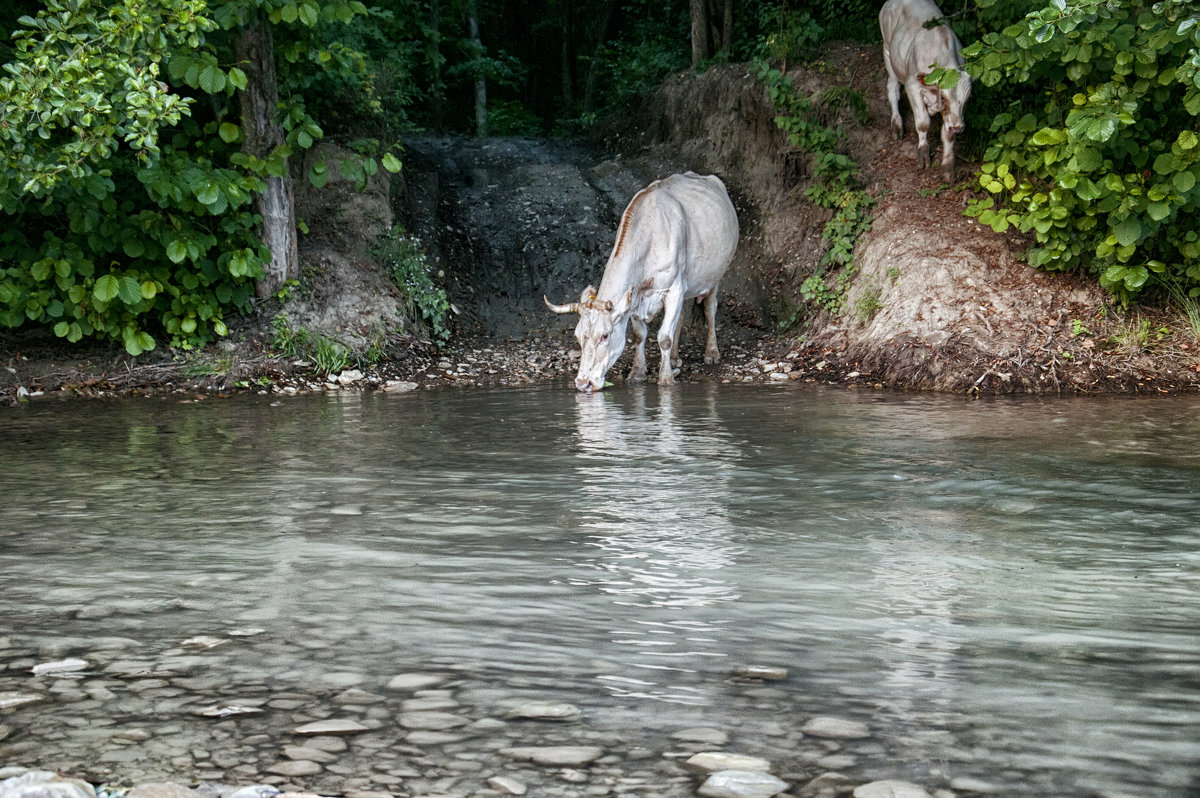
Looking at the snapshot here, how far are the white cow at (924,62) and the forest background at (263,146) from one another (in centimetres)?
50

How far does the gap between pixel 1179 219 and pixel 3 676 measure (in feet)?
37.7

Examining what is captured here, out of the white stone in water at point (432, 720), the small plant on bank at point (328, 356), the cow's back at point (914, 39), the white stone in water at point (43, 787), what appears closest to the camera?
the white stone in water at point (43, 787)

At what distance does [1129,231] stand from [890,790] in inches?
Answer: 365

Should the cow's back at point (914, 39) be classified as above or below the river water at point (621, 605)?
above

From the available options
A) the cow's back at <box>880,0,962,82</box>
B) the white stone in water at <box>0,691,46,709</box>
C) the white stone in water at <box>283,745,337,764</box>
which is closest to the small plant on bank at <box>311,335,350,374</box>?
the cow's back at <box>880,0,962,82</box>

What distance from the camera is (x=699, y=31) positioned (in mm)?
18859

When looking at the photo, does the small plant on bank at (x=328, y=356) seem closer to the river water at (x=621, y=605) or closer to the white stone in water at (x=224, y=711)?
the river water at (x=621, y=605)

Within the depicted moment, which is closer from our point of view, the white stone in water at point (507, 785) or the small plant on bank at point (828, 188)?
the white stone in water at point (507, 785)

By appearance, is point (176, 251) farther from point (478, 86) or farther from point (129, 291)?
point (478, 86)

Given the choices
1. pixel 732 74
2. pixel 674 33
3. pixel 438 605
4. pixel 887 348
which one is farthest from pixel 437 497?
pixel 674 33

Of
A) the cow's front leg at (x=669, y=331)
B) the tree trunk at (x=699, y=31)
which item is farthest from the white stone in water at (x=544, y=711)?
the tree trunk at (x=699, y=31)

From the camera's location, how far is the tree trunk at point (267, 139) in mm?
11625

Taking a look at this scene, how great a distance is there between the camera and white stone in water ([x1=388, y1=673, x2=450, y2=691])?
3.27m

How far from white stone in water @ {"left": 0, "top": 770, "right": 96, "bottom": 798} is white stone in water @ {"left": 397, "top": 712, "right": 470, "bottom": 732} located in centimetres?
82
